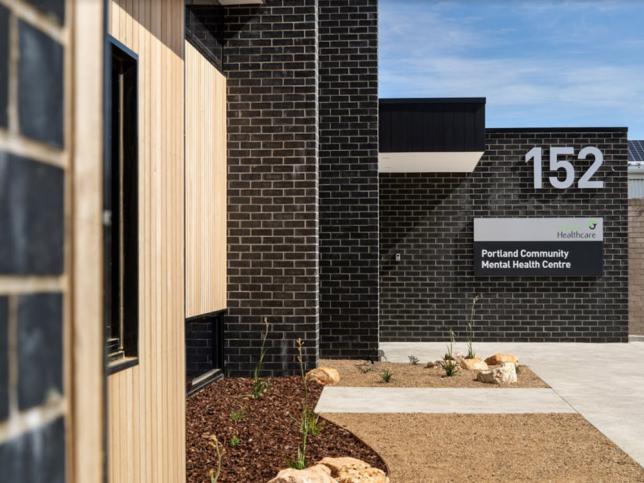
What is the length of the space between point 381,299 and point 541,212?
4363 mm

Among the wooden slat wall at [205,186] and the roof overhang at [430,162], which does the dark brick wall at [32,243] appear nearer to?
the wooden slat wall at [205,186]

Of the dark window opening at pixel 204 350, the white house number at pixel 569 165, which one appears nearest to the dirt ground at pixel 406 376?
the dark window opening at pixel 204 350

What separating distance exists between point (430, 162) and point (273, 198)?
6.14 metres

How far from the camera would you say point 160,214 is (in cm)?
542

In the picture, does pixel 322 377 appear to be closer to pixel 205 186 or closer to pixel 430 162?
pixel 205 186

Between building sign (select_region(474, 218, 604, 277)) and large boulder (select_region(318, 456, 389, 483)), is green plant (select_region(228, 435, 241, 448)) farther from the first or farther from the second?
building sign (select_region(474, 218, 604, 277))

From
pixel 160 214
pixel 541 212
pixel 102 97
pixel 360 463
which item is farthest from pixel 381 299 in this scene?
pixel 102 97

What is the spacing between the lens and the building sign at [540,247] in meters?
19.4

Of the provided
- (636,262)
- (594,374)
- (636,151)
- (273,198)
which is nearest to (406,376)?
(594,374)

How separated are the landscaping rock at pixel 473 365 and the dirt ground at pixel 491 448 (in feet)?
14.2

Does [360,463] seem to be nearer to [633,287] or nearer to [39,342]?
[39,342]

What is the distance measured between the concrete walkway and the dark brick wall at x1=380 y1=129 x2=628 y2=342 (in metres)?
0.61

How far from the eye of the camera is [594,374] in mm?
13594

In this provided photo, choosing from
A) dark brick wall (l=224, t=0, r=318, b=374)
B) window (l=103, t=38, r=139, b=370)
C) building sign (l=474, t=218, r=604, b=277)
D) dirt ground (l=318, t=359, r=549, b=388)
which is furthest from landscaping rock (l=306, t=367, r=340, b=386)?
building sign (l=474, t=218, r=604, b=277)
